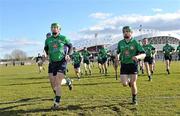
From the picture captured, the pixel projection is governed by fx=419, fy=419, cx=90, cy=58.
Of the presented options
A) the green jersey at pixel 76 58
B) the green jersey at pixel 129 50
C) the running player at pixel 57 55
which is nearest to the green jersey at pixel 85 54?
the green jersey at pixel 76 58

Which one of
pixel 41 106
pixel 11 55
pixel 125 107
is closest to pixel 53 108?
pixel 41 106

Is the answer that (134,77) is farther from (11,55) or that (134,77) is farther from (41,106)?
(11,55)

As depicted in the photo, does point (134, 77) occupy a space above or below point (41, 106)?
above

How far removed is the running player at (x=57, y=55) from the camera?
1193 centimetres

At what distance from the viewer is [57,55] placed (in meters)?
12.0

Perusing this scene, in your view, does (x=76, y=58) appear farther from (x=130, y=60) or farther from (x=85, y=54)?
(x=130, y=60)

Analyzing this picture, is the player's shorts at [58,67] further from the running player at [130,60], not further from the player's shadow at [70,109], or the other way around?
the running player at [130,60]

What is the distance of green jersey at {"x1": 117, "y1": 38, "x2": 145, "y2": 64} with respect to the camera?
1190 cm

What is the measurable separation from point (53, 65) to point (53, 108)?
50.1 inches

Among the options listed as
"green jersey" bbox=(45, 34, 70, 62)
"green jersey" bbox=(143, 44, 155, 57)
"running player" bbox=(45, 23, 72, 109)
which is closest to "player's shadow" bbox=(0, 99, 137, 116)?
"running player" bbox=(45, 23, 72, 109)

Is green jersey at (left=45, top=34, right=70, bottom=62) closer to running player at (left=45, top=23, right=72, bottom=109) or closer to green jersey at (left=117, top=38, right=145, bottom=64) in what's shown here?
running player at (left=45, top=23, right=72, bottom=109)

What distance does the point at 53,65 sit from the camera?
475 inches

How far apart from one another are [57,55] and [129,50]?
2.07 m

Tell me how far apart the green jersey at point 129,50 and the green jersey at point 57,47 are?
1.62 m
